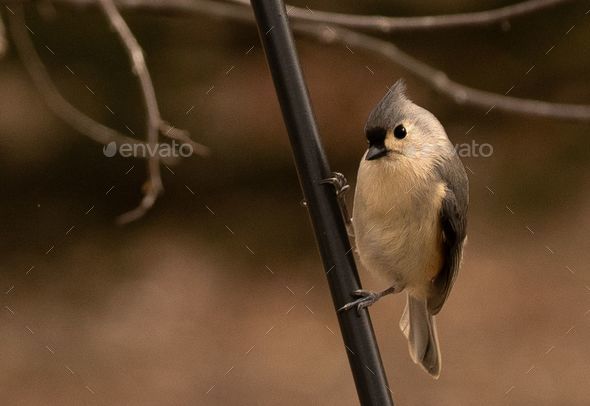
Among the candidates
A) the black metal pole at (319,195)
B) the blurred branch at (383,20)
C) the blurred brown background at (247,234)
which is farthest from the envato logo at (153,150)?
the blurred brown background at (247,234)

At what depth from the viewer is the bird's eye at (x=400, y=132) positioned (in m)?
1.35

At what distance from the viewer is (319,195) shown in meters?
0.94

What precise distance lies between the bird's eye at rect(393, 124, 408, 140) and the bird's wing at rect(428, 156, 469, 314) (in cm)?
26

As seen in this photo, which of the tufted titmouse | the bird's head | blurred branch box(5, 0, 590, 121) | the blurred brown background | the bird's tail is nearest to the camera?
the bird's head

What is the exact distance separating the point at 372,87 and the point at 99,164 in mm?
1118

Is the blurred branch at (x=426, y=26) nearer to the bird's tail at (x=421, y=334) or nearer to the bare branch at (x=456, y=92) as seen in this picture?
the bare branch at (x=456, y=92)

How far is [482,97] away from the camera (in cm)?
186

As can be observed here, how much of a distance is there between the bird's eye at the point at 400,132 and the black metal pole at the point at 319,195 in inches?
15.5

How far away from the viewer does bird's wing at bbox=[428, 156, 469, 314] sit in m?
1.65

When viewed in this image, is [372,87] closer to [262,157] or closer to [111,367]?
[262,157]

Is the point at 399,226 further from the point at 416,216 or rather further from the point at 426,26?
the point at 426,26

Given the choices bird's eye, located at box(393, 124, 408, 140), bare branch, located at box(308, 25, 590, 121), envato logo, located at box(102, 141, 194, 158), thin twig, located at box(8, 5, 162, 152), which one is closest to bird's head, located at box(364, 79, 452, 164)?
bird's eye, located at box(393, 124, 408, 140)

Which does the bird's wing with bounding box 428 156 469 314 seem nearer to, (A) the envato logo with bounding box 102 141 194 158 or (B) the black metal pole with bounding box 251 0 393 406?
(A) the envato logo with bounding box 102 141 194 158

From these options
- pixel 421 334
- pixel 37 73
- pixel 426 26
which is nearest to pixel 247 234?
pixel 37 73
